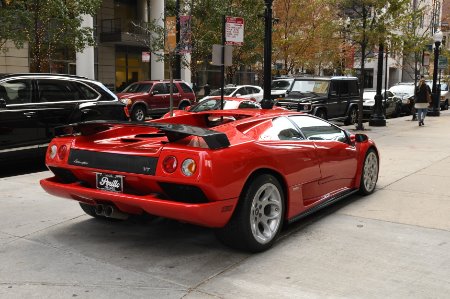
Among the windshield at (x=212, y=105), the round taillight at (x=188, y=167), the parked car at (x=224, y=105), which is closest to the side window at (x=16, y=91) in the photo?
the round taillight at (x=188, y=167)

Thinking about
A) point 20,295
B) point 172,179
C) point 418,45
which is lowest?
point 20,295

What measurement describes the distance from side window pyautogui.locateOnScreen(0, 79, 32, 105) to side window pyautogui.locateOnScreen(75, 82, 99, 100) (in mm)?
968

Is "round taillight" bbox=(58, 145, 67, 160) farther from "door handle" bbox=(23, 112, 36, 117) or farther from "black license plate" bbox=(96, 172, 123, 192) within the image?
"door handle" bbox=(23, 112, 36, 117)

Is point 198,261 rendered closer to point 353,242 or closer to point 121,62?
point 353,242

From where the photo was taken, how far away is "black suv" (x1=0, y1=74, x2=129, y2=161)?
819 centimetres

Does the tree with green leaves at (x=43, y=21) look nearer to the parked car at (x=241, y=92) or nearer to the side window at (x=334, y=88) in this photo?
the parked car at (x=241, y=92)

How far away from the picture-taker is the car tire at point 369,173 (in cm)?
679

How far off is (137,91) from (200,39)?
17.8ft

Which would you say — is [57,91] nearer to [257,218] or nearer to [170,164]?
[170,164]

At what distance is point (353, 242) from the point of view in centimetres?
496

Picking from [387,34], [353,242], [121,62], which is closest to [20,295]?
[353,242]

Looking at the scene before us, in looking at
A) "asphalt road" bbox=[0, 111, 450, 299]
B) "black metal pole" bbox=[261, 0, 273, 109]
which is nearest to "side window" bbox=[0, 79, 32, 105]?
"asphalt road" bbox=[0, 111, 450, 299]

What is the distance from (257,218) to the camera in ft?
15.1

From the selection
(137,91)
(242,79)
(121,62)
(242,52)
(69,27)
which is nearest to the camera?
(69,27)
